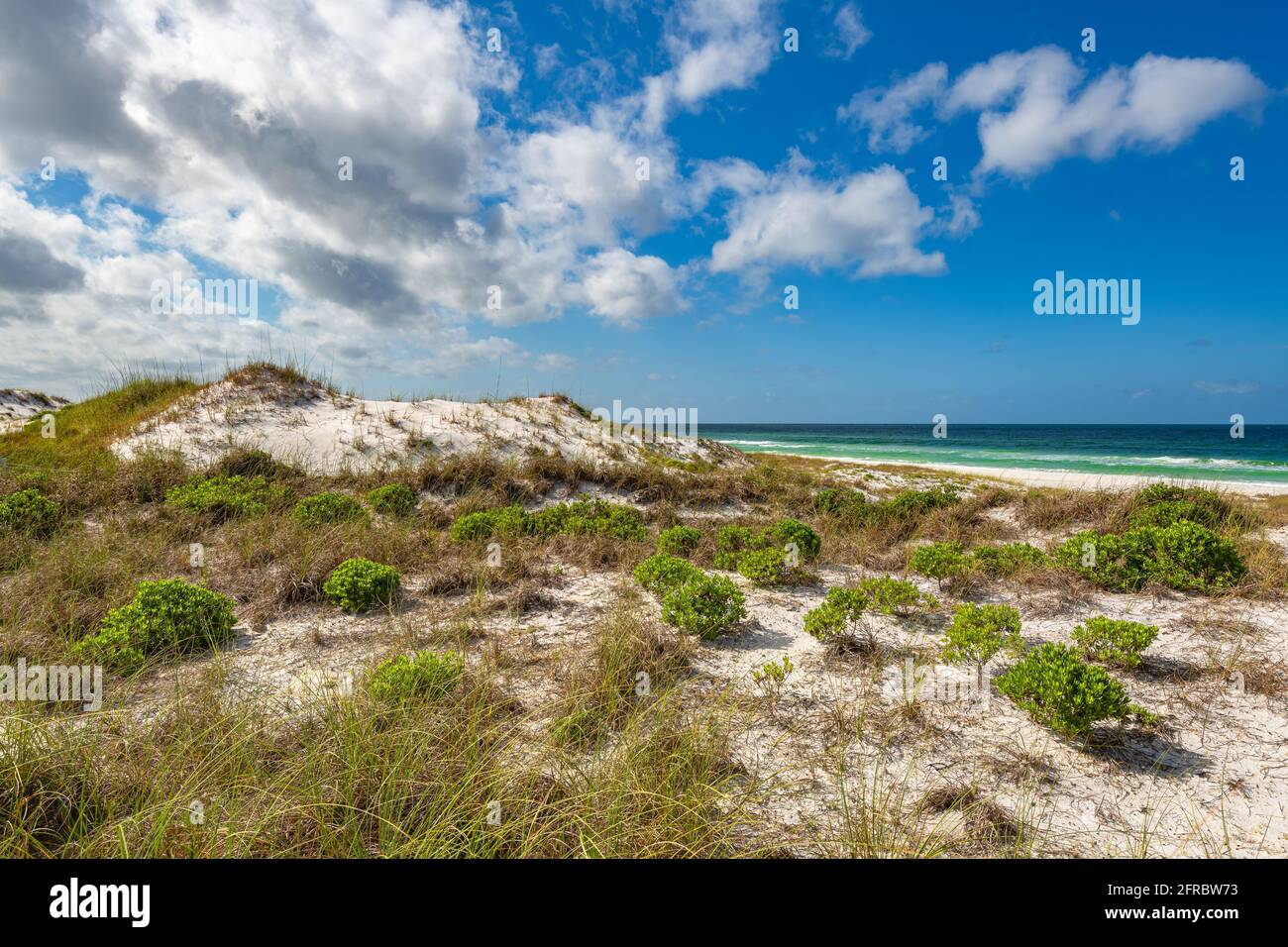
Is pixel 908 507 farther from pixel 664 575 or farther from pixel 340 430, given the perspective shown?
pixel 340 430

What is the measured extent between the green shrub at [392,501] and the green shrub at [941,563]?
31.2 ft

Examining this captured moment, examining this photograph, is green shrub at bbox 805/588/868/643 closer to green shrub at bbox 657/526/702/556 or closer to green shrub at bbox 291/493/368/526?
green shrub at bbox 657/526/702/556

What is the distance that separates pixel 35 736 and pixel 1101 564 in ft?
35.9

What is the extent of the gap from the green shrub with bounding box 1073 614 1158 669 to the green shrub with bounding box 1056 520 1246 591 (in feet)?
9.03

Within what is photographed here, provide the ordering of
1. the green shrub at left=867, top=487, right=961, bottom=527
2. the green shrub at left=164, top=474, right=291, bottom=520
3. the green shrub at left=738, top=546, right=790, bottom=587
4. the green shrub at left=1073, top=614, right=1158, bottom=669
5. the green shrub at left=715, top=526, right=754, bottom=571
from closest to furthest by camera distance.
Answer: the green shrub at left=1073, top=614, right=1158, bottom=669, the green shrub at left=738, top=546, right=790, bottom=587, the green shrub at left=715, top=526, right=754, bottom=571, the green shrub at left=164, top=474, right=291, bottom=520, the green shrub at left=867, top=487, right=961, bottom=527

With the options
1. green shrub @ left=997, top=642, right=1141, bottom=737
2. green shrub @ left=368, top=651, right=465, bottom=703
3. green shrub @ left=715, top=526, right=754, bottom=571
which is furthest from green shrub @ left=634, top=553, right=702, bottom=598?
green shrub @ left=997, top=642, right=1141, bottom=737

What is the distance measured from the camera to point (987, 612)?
5.46 metres

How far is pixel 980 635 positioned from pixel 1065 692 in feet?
3.76

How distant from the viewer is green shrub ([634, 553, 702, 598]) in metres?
6.68

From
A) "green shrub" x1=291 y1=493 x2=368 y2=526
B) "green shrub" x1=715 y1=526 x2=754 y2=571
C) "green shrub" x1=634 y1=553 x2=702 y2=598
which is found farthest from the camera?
"green shrub" x1=291 y1=493 x2=368 y2=526

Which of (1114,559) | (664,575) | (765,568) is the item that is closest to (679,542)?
(765,568)

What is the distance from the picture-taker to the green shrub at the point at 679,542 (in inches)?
349
